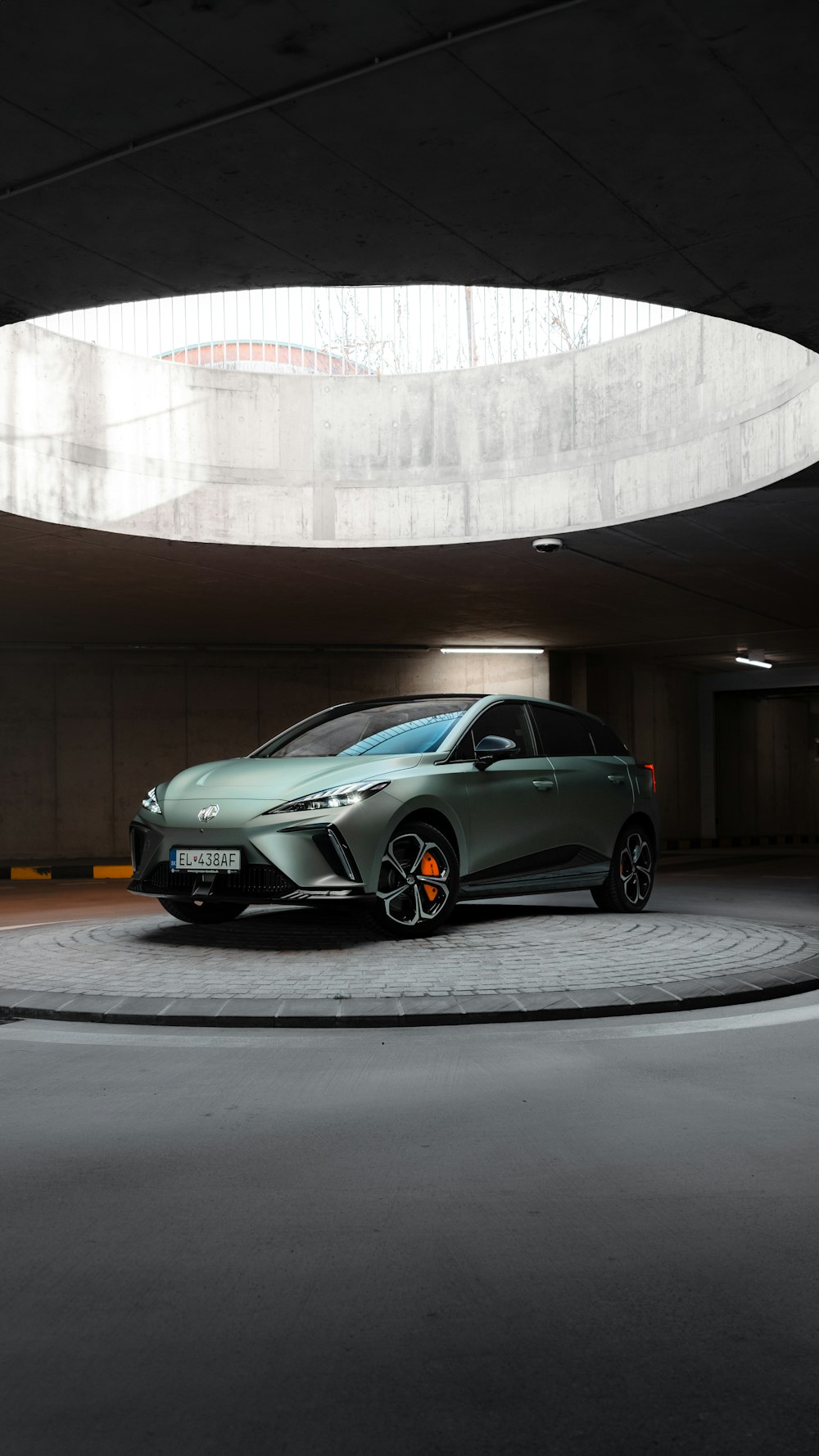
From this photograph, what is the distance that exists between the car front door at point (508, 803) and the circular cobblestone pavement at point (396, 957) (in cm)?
47

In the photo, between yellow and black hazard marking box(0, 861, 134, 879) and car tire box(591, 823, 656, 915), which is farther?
yellow and black hazard marking box(0, 861, 134, 879)

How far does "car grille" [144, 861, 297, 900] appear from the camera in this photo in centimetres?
740

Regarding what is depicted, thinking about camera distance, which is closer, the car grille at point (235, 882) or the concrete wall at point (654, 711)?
the car grille at point (235, 882)

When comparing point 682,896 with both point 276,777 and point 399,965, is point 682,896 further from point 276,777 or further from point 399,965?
point 399,965

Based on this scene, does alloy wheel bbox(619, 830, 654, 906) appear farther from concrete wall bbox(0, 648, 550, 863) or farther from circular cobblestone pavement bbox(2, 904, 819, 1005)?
concrete wall bbox(0, 648, 550, 863)

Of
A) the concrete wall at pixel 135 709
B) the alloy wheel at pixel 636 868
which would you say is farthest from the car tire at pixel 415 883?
the concrete wall at pixel 135 709

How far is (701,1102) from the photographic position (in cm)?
438

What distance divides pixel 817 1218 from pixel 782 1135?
0.78m

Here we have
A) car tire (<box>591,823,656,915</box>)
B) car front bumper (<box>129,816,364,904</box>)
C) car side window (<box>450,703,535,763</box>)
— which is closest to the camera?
car front bumper (<box>129,816,364,904</box>)

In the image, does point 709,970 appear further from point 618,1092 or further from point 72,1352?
point 72,1352

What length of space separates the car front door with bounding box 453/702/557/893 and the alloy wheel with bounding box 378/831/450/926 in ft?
1.14

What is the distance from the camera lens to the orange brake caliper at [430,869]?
26.3ft

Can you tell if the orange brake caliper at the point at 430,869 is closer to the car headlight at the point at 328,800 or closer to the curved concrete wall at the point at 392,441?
the car headlight at the point at 328,800

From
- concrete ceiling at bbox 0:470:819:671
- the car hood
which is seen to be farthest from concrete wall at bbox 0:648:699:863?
the car hood
